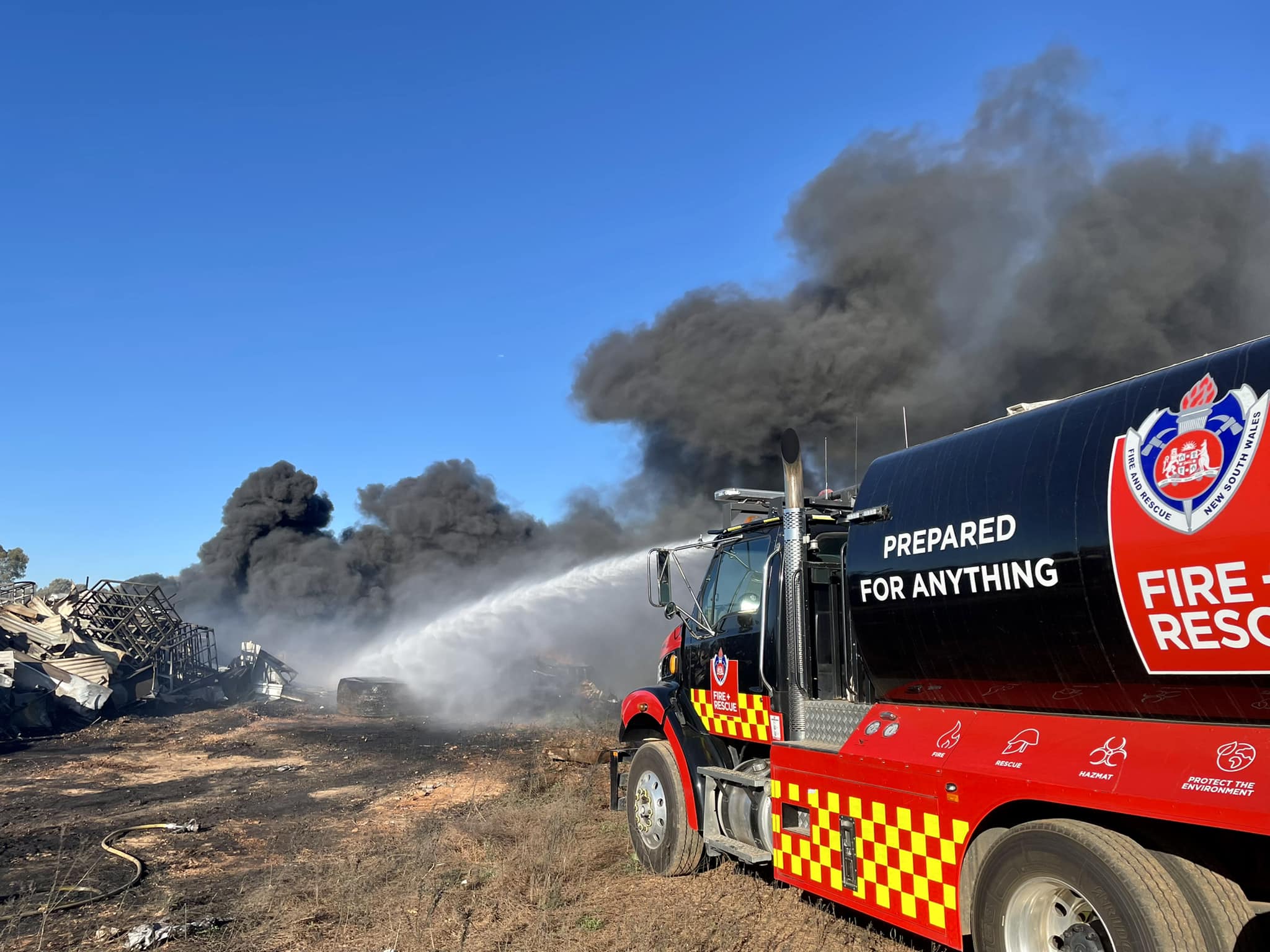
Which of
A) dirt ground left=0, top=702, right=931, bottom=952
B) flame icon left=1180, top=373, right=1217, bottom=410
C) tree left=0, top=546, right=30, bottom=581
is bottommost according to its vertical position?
dirt ground left=0, top=702, right=931, bottom=952

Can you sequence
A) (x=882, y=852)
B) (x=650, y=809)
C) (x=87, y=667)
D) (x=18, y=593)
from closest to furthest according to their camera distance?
(x=882, y=852)
(x=650, y=809)
(x=87, y=667)
(x=18, y=593)

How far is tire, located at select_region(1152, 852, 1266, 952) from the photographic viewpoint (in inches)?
128

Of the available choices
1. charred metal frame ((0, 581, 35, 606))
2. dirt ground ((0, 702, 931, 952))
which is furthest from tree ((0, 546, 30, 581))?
dirt ground ((0, 702, 931, 952))

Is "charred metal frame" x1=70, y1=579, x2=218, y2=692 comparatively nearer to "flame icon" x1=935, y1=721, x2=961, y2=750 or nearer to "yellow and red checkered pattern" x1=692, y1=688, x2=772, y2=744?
"yellow and red checkered pattern" x1=692, y1=688, x2=772, y2=744

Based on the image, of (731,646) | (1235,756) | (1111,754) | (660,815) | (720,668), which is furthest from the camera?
(660,815)

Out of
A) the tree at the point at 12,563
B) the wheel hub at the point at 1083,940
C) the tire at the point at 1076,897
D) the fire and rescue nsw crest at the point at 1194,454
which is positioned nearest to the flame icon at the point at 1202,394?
the fire and rescue nsw crest at the point at 1194,454

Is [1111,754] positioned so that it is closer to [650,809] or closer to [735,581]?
[735,581]

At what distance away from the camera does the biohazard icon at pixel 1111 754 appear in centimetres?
362

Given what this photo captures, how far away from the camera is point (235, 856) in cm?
851

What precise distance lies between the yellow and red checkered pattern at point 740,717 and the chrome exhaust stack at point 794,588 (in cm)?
36

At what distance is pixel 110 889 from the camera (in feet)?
23.6

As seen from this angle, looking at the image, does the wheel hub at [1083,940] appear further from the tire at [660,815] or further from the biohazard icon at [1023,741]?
the tire at [660,815]

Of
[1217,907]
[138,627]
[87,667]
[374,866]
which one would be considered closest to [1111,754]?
[1217,907]

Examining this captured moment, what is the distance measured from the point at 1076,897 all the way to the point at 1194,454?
77.7 inches
